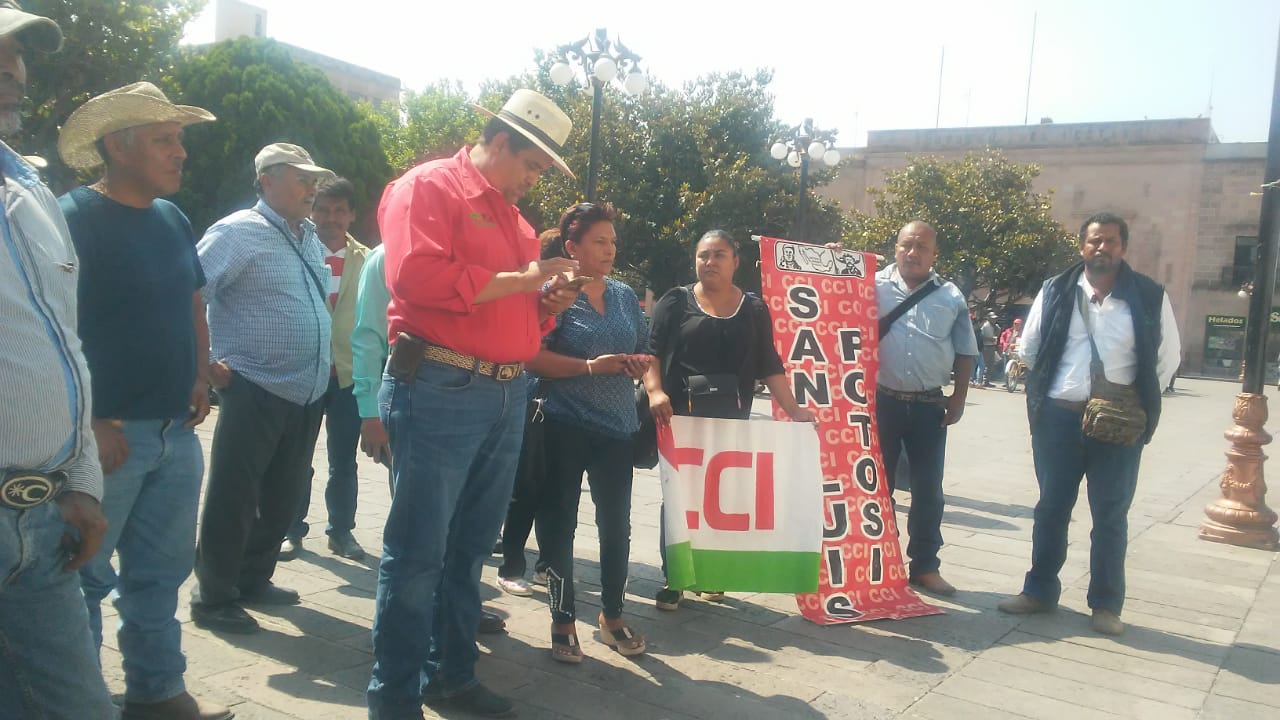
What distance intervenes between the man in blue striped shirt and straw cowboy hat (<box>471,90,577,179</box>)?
4.84ft

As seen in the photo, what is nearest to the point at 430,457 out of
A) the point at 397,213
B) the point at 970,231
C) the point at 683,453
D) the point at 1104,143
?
the point at 397,213

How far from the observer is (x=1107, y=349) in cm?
529

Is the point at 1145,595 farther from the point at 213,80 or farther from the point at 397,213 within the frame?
the point at 213,80

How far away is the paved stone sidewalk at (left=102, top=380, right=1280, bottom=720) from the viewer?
3.92 meters

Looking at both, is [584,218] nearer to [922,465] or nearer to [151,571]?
[151,571]

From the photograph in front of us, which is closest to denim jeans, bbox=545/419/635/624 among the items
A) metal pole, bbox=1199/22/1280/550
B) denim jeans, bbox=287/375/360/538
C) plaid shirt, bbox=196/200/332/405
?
plaid shirt, bbox=196/200/332/405

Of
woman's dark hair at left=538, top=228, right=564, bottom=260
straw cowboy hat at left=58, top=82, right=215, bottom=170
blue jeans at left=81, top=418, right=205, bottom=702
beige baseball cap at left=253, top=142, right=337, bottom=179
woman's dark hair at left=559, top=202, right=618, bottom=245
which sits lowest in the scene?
blue jeans at left=81, top=418, right=205, bottom=702

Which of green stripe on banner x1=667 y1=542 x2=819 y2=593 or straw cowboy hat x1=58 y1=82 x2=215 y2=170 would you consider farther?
green stripe on banner x1=667 y1=542 x2=819 y2=593

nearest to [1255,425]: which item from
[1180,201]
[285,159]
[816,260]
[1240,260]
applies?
[816,260]

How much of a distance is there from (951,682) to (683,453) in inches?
61.5

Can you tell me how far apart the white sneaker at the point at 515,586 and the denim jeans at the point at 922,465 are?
7.07 ft

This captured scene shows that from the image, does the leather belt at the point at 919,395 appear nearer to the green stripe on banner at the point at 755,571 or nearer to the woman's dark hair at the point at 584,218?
the green stripe on banner at the point at 755,571

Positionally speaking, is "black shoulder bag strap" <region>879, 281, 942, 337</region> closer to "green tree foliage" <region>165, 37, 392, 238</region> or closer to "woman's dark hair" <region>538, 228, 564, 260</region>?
"woman's dark hair" <region>538, 228, 564, 260</region>

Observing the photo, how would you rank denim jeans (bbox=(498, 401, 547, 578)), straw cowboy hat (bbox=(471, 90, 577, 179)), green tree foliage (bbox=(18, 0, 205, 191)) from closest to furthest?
straw cowboy hat (bbox=(471, 90, 577, 179)) < denim jeans (bbox=(498, 401, 547, 578)) < green tree foliage (bbox=(18, 0, 205, 191))
